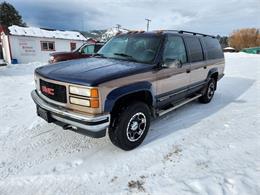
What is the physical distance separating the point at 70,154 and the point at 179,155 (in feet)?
5.95

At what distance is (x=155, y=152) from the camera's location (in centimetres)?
347

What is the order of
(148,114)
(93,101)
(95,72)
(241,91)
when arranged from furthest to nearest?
(241,91) < (148,114) < (95,72) < (93,101)


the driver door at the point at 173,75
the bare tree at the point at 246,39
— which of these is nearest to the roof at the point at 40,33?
the driver door at the point at 173,75

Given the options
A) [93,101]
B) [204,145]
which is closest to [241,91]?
[204,145]

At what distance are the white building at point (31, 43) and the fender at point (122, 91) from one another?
851 inches

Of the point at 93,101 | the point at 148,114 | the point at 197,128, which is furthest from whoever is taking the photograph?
the point at 197,128

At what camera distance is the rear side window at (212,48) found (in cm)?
592

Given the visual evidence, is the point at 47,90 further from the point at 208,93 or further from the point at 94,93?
the point at 208,93

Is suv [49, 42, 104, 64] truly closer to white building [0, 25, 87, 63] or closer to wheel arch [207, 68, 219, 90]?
wheel arch [207, 68, 219, 90]

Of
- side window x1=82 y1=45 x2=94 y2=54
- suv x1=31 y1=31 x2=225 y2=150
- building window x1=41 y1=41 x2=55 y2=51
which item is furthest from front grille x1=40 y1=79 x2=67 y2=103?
building window x1=41 y1=41 x2=55 y2=51

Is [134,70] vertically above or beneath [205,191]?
above

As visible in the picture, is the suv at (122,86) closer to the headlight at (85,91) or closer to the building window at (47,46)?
the headlight at (85,91)

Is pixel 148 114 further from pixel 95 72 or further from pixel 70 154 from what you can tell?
pixel 70 154

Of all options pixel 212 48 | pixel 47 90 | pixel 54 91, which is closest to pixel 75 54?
pixel 212 48
